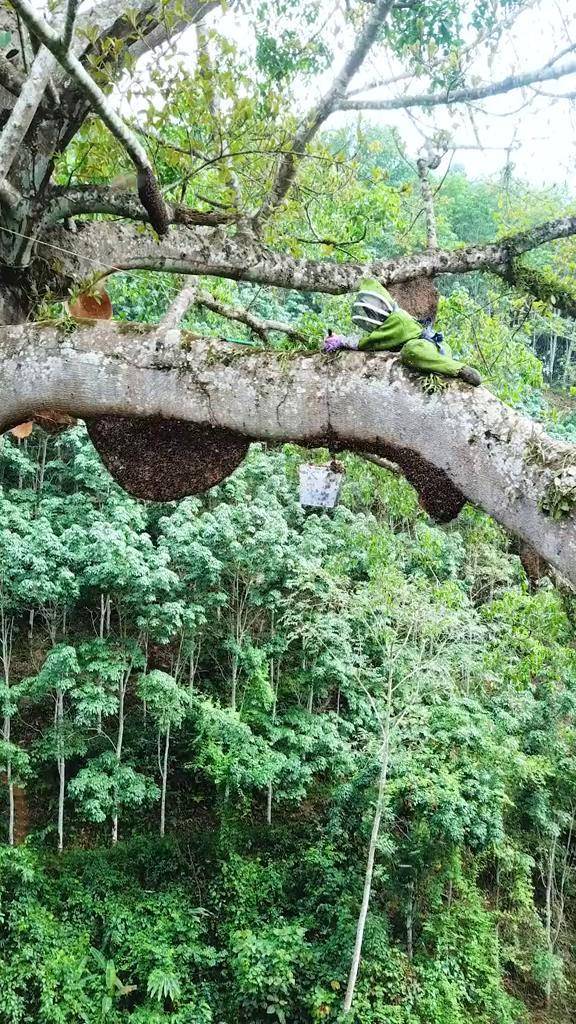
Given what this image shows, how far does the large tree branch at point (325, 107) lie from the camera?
→ 292 centimetres

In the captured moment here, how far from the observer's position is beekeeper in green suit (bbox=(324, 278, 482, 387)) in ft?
5.85

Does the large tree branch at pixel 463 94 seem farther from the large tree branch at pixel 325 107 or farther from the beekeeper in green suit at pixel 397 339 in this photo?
the beekeeper in green suit at pixel 397 339

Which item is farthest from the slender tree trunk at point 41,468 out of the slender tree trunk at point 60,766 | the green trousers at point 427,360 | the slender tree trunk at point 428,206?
the green trousers at point 427,360

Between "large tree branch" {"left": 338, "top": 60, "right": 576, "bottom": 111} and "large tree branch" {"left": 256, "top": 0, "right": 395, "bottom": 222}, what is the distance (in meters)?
0.06

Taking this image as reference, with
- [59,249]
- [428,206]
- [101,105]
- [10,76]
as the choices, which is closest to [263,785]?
[428,206]

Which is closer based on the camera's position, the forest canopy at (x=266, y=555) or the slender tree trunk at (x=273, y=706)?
the forest canopy at (x=266, y=555)

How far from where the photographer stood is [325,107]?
10.4ft

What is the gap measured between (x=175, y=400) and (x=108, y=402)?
217mm

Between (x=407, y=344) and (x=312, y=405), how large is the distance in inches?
11.7

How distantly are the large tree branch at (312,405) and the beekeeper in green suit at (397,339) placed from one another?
53 mm

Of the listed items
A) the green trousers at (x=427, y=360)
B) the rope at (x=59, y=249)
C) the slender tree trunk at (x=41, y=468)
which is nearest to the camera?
the green trousers at (x=427, y=360)

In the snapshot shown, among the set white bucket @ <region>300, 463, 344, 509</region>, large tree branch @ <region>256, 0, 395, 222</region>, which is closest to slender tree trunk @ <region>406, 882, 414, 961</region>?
white bucket @ <region>300, 463, 344, 509</region>

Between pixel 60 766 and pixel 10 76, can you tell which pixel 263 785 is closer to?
pixel 60 766

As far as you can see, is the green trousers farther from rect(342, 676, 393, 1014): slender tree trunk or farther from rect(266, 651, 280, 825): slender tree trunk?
rect(266, 651, 280, 825): slender tree trunk
